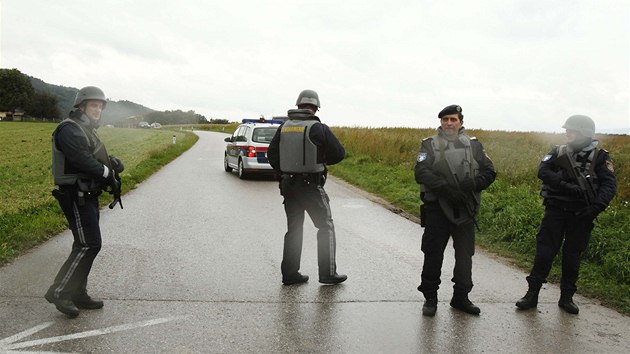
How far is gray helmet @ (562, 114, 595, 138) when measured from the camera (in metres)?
4.89

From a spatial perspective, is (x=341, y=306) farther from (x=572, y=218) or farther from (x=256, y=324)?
(x=572, y=218)

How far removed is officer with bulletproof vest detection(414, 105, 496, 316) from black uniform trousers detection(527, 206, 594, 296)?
76 cm

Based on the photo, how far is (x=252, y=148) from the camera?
15539mm

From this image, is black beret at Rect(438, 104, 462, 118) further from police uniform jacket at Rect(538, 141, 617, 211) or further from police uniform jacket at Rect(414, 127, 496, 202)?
police uniform jacket at Rect(538, 141, 617, 211)

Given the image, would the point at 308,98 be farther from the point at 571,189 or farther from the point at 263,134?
the point at 263,134

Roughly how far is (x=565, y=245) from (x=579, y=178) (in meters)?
0.72

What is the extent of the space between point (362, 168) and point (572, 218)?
500 inches

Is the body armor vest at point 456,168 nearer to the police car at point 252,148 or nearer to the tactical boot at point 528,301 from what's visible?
the tactical boot at point 528,301

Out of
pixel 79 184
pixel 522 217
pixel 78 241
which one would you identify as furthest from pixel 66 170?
pixel 522 217

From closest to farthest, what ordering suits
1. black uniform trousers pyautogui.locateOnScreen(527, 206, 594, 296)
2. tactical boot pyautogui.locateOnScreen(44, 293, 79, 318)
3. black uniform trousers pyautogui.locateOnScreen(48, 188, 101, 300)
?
tactical boot pyautogui.locateOnScreen(44, 293, 79, 318) < black uniform trousers pyautogui.locateOnScreen(48, 188, 101, 300) < black uniform trousers pyautogui.locateOnScreen(527, 206, 594, 296)

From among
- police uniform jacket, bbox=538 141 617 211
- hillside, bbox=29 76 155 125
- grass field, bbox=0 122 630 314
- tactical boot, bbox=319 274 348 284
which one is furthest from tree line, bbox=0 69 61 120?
police uniform jacket, bbox=538 141 617 211

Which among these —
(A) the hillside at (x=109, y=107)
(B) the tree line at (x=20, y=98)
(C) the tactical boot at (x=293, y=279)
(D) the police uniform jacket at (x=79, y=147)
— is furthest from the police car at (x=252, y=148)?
(B) the tree line at (x=20, y=98)

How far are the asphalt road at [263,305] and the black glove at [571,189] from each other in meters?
1.10

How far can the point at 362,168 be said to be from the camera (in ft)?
58.0
